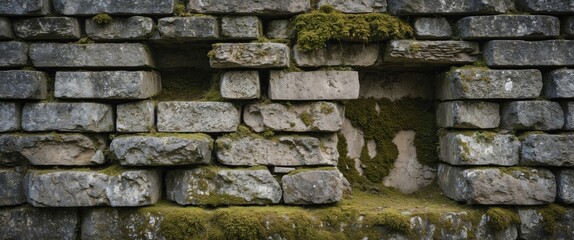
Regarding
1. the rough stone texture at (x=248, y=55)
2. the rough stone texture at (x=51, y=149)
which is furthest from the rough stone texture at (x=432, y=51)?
the rough stone texture at (x=51, y=149)

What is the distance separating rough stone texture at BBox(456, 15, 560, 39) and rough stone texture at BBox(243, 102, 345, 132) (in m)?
1.30

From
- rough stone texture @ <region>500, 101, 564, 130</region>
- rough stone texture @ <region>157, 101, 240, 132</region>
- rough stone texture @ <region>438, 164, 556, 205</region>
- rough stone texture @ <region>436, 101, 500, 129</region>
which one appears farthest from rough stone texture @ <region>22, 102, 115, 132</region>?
rough stone texture @ <region>500, 101, 564, 130</region>

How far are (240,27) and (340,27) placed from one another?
2.67ft

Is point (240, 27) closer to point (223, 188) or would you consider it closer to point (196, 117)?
point (196, 117)

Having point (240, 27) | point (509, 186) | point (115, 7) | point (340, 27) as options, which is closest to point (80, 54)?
point (115, 7)

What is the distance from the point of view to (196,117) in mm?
4117

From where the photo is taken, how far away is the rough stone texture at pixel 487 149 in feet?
13.6

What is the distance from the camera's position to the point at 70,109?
4.08 metres

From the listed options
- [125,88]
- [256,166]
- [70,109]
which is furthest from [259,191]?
[70,109]

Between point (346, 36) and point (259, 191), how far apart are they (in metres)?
1.45

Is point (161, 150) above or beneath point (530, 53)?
beneath

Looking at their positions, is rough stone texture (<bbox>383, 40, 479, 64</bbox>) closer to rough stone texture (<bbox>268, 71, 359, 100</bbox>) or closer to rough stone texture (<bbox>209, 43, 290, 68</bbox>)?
rough stone texture (<bbox>268, 71, 359, 100</bbox>)

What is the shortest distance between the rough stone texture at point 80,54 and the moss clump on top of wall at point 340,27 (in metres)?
→ 1.39

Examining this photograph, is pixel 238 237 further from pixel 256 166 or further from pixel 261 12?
pixel 261 12
